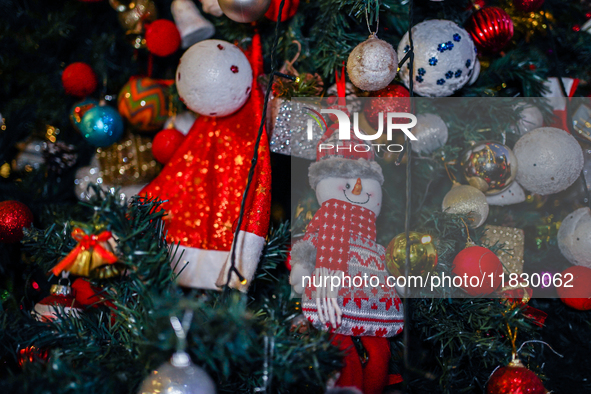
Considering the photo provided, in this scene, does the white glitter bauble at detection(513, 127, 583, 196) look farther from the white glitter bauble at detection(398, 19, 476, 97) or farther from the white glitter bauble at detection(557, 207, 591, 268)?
the white glitter bauble at detection(398, 19, 476, 97)

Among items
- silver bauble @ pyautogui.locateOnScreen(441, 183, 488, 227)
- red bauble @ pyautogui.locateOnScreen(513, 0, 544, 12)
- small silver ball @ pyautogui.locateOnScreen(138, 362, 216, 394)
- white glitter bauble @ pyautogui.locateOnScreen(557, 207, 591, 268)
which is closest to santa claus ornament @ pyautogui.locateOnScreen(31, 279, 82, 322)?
small silver ball @ pyautogui.locateOnScreen(138, 362, 216, 394)

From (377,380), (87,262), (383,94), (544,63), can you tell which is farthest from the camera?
(544,63)

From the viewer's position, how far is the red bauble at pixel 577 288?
80 centimetres

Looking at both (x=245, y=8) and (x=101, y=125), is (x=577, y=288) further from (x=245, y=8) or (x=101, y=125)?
(x=101, y=125)

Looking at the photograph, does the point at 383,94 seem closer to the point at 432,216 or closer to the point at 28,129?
the point at 432,216

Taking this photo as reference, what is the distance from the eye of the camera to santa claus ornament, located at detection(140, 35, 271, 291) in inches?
33.2

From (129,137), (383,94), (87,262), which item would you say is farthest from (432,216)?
(129,137)

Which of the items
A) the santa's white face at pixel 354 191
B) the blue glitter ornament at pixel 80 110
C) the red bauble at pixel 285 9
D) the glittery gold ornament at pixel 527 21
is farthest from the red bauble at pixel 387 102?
the blue glitter ornament at pixel 80 110

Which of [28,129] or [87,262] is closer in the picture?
[87,262]

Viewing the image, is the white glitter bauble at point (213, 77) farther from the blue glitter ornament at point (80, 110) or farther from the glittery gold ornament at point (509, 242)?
the glittery gold ornament at point (509, 242)

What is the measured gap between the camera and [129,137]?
1.01 meters

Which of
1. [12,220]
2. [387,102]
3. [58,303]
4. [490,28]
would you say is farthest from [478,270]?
[12,220]

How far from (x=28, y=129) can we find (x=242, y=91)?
53 centimetres

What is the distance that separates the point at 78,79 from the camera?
36.7 inches
